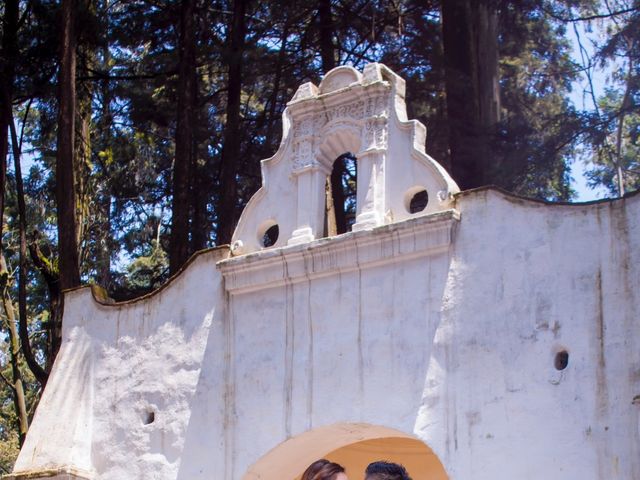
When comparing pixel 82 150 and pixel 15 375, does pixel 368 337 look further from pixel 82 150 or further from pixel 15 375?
pixel 15 375

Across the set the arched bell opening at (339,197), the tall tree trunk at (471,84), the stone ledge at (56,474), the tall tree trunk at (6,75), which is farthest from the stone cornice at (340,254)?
the tall tree trunk at (6,75)

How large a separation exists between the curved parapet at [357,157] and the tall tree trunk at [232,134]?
4.31 meters

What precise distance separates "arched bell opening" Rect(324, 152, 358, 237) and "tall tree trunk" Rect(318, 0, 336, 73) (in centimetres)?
123

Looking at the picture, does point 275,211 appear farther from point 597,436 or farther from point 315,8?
point 315,8

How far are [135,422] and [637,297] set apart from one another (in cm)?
465

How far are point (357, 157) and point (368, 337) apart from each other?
1.55m

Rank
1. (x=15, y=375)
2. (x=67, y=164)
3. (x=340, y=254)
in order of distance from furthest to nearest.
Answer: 1. (x=15, y=375)
2. (x=67, y=164)
3. (x=340, y=254)

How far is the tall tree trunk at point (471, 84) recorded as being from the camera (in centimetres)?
1435

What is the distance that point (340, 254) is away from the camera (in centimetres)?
970

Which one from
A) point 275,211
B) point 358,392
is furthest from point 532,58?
point 358,392

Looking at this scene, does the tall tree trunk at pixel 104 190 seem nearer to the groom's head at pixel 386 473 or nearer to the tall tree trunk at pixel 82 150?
the tall tree trunk at pixel 82 150

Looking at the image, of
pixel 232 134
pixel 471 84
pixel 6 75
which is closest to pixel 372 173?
pixel 471 84

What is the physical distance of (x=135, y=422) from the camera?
1065 cm

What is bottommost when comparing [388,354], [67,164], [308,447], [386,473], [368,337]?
[386,473]
